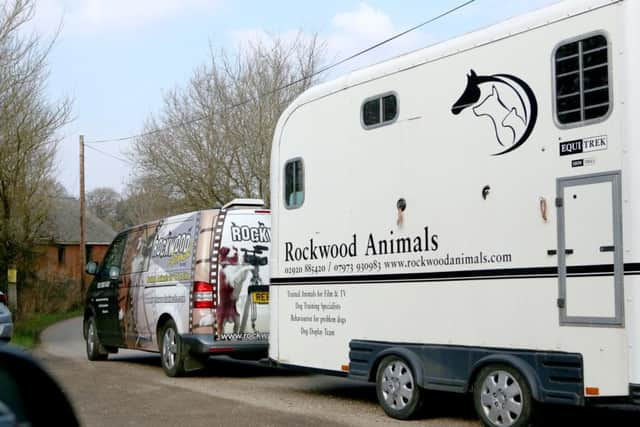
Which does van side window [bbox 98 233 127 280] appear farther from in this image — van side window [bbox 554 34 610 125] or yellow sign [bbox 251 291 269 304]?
van side window [bbox 554 34 610 125]

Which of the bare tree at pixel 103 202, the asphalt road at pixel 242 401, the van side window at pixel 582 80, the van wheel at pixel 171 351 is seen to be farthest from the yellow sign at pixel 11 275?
the bare tree at pixel 103 202

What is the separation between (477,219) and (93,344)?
970cm

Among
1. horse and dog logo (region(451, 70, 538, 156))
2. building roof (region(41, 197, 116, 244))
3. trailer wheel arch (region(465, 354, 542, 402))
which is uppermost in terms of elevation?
building roof (region(41, 197, 116, 244))

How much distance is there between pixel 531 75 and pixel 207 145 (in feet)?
91.7

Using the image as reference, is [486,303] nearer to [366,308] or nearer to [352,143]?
[366,308]

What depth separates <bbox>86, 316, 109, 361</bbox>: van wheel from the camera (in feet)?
53.3

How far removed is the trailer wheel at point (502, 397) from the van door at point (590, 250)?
74 cm

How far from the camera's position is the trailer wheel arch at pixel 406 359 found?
29.5 feet

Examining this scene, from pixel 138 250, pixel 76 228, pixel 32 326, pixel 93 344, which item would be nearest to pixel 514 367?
pixel 138 250

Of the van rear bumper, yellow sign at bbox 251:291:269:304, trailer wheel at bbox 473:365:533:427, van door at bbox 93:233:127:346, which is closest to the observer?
trailer wheel at bbox 473:365:533:427

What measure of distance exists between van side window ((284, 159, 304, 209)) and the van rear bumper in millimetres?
2527

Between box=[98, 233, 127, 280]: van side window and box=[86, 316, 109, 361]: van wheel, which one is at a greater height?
box=[98, 233, 127, 280]: van side window

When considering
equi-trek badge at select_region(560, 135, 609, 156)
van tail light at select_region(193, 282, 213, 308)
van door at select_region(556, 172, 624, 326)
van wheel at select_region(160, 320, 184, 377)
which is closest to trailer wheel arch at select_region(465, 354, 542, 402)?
van door at select_region(556, 172, 624, 326)

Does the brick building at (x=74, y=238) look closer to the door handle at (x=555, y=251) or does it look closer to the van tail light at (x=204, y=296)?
the van tail light at (x=204, y=296)
